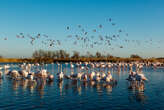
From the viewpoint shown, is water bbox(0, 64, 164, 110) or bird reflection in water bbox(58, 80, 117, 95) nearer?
water bbox(0, 64, 164, 110)

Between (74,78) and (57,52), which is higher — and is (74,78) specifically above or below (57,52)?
below

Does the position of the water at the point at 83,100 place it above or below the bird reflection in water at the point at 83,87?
below

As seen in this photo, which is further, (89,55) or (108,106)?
(89,55)

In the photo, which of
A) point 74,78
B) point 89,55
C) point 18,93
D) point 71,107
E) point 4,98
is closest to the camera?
point 71,107

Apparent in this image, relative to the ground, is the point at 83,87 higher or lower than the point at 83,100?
higher

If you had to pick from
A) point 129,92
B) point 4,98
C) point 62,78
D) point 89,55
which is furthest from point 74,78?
point 89,55

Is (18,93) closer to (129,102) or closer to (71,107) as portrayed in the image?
(71,107)

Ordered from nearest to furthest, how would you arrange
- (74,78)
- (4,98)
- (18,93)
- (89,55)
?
(4,98) → (18,93) → (74,78) → (89,55)

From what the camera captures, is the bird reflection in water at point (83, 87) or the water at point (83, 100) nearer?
the water at point (83, 100)

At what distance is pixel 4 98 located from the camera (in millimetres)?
17250

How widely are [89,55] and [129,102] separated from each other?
332 feet

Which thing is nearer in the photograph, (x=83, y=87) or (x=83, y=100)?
(x=83, y=100)

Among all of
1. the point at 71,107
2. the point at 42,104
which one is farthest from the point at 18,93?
the point at 71,107

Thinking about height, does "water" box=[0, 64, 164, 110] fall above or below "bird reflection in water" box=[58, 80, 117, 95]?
below
